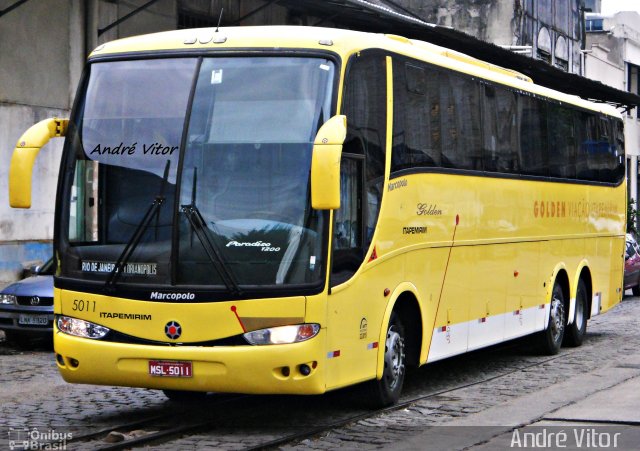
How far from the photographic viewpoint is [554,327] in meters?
17.3

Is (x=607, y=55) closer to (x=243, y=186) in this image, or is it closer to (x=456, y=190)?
(x=456, y=190)

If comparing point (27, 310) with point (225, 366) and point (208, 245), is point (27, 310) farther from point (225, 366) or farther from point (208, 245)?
point (225, 366)

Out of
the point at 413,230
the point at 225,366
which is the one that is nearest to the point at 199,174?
the point at 225,366

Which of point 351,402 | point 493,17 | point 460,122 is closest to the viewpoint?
point 351,402

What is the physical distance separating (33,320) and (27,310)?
6.4 inches

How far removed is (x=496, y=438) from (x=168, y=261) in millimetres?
2997

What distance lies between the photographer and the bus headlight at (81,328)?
10.3m

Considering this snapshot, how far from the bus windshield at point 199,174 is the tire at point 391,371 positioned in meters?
1.86

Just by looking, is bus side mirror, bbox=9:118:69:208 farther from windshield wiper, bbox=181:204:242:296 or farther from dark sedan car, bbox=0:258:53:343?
dark sedan car, bbox=0:258:53:343

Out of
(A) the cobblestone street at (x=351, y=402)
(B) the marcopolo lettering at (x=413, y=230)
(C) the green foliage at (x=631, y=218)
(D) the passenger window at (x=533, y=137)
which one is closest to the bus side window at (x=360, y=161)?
(B) the marcopolo lettering at (x=413, y=230)

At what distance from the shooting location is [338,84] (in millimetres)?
10500

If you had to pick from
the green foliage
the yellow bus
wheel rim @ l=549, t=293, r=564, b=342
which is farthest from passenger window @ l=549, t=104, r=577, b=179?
the green foliage

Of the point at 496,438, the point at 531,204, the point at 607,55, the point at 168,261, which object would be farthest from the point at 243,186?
the point at 607,55

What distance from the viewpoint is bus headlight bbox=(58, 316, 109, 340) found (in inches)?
407
